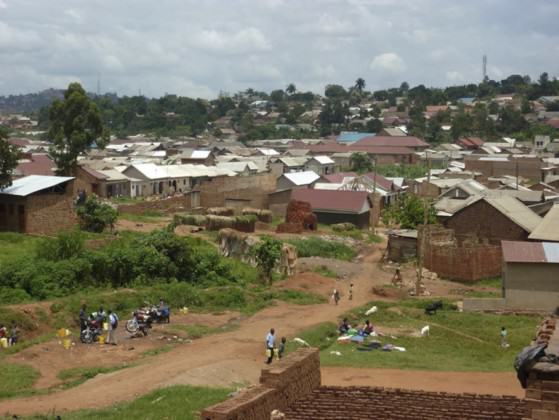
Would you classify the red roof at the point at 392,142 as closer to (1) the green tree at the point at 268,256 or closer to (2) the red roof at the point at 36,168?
(2) the red roof at the point at 36,168

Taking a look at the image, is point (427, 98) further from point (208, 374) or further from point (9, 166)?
point (208, 374)

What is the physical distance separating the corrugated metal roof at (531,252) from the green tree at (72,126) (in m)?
28.7

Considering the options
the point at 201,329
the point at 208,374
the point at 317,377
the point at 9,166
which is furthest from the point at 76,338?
the point at 9,166

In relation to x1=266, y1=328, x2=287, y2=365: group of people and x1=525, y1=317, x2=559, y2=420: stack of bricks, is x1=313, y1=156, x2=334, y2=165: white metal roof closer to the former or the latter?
x1=266, y1=328, x2=287, y2=365: group of people

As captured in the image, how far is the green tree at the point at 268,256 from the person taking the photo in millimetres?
32094

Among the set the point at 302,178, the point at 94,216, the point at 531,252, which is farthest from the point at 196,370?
the point at 302,178

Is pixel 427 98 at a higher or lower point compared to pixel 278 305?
higher

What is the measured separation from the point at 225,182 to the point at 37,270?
27.8 meters

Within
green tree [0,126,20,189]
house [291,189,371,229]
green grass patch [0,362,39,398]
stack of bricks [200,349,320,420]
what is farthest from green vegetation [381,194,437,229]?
stack of bricks [200,349,320,420]

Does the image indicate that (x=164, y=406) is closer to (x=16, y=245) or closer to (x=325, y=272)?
(x=16, y=245)

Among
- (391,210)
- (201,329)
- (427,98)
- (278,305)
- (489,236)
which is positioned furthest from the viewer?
(427,98)

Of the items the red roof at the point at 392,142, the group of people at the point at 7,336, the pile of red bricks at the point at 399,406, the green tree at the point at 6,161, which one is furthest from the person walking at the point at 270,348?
the red roof at the point at 392,142

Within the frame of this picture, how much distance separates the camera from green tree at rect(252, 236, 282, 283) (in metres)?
32.1

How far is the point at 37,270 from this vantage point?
26.5 meters
